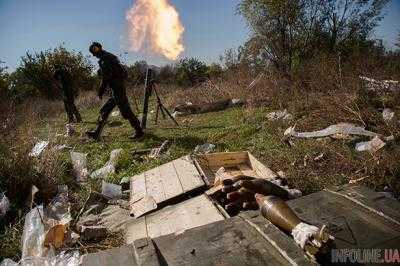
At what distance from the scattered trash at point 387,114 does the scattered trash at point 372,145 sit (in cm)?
83

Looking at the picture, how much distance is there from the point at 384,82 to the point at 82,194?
587cm

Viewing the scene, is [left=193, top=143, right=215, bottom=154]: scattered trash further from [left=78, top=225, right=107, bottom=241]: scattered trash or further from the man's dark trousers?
[left=78, top=225, right=107, bottom=241]: scattered trash

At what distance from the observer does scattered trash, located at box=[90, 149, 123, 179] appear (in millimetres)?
5781

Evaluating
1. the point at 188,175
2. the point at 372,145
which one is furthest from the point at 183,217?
the point at 372,145

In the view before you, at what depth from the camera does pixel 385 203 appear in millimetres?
2518

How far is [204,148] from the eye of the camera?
6.63 metres

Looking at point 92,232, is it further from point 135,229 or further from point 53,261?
point 53,261

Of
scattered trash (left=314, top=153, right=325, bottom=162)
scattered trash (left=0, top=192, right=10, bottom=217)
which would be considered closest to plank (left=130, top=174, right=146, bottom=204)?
scattered trash (left=0, top=192, right=10, bottom=217)

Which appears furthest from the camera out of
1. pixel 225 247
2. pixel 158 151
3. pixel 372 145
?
pixel 158 151

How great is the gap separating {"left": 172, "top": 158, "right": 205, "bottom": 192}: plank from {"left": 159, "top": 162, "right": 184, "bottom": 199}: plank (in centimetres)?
5

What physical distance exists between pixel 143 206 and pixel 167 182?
511mm

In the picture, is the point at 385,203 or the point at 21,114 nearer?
the point at 385,203

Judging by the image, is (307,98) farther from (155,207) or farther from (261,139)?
(155,207)

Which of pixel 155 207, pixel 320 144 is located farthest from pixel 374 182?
pixel 155 207
